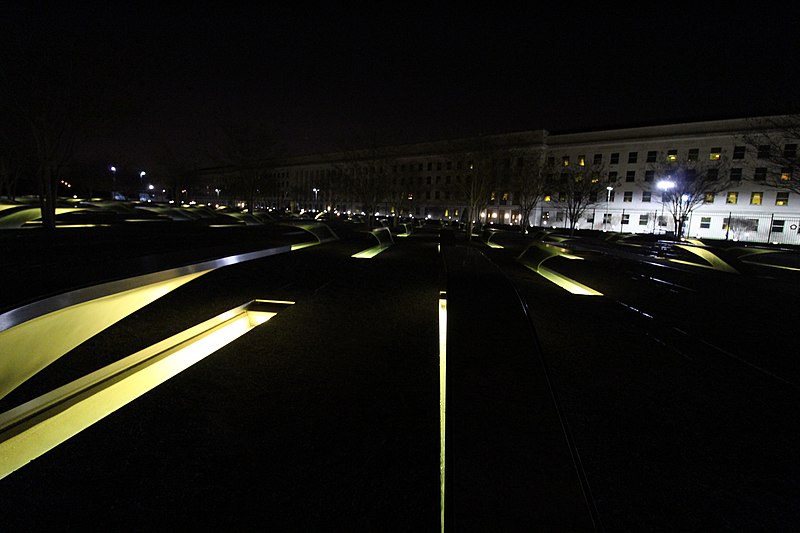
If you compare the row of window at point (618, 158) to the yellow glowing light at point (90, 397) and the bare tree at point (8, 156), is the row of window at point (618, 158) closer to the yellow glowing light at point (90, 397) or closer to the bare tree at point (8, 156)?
the yellow glowing light at point (90, 397)

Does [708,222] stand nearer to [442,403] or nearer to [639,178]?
[639,178]

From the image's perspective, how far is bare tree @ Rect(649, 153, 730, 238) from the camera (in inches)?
1419

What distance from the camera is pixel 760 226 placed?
43812 millimetres

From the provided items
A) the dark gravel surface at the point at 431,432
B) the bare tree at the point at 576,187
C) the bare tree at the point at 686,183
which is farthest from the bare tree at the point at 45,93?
the bare tree at the point at 686,183

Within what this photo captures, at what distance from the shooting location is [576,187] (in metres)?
39.6

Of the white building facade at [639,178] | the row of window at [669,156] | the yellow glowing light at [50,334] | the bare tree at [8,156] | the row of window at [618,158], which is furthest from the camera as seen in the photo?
the row of window at [669,156]

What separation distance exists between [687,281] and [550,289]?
577cm

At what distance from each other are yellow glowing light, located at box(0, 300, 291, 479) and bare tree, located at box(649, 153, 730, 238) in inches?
1535

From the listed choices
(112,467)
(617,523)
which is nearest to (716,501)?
(617,523)

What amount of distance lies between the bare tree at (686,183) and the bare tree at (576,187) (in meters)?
6.02

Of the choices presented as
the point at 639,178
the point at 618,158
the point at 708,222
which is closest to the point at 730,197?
the point at 708,222

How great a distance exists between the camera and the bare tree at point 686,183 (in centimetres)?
3603

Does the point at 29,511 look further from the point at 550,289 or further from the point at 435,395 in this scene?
the point at 550,289

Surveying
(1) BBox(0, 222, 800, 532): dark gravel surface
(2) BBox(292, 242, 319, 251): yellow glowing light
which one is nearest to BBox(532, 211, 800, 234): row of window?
(2) BBox(292, 242, 319, 251): yellow glowing light
